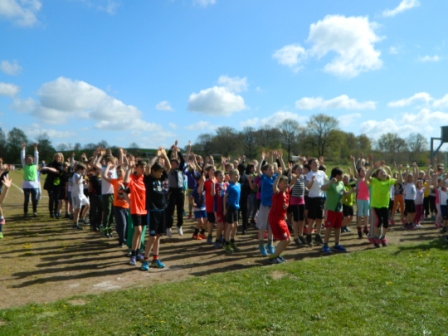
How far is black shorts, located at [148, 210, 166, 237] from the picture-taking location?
7.10 m

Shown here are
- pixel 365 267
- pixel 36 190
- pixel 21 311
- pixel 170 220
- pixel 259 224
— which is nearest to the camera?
pixel 21 311

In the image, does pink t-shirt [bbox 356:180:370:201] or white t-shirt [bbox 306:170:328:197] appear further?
pink t-shirt [bbox 356:180:370:201]

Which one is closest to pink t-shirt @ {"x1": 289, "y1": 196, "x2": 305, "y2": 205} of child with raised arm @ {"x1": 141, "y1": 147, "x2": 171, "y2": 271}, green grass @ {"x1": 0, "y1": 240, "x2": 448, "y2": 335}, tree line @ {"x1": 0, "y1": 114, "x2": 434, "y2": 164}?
green grass @ {"x1": 0, "y1": 240, "x2": 448, "y2": 335}

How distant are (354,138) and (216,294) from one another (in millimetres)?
67115

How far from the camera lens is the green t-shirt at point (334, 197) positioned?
8.59m

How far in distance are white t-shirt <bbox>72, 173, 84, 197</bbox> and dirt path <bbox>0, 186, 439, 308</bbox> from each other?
1036mm

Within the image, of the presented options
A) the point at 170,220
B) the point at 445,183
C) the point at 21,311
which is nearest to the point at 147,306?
the point at 21,311

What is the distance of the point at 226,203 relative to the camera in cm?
871

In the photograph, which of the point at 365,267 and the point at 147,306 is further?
the point at 365,267

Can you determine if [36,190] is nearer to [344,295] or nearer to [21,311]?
[21,311]

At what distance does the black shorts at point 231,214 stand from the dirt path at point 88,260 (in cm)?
70

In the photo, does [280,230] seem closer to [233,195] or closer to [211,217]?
[233,195]

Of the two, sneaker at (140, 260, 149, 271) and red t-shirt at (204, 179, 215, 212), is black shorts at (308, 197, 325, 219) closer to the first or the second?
red t-shirt at (204, 179, 215, 212)

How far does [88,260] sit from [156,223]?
1.76 metres
